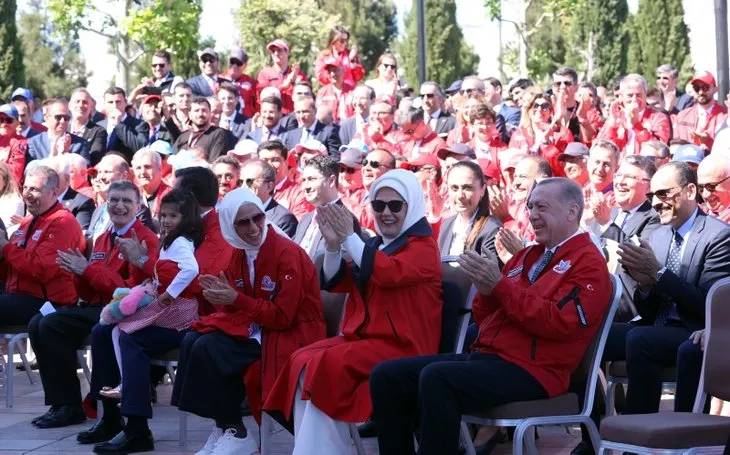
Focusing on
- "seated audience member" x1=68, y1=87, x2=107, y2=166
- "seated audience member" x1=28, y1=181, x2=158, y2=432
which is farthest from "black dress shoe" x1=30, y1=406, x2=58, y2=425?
"seated audience member" x1=68, y1=87, x2=107, y2=166

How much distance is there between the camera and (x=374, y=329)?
596 centimetres

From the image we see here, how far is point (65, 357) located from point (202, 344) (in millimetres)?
1581

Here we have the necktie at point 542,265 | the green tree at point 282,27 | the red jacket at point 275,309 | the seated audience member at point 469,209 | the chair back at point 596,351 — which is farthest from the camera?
the green tree at point 282,27

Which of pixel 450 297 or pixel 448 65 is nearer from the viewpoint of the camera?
pixel 450 297

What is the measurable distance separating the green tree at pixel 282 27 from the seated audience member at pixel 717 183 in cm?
3770

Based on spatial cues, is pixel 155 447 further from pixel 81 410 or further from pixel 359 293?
pixel 359 293

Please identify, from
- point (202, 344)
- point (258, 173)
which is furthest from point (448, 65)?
point (202, 344)

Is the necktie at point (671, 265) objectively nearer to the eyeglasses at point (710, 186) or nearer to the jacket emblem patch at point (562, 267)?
the eyeglasses at point (710, 186)

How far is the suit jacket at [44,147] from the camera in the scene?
12695 mm

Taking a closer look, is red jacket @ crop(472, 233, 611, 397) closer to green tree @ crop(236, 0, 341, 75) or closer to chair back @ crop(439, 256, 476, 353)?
chair back @ crop(439, 256, 476, 353)

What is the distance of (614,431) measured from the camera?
16.2 feet

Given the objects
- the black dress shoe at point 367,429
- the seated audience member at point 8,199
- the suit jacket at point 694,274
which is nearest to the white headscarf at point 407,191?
the suit jacket at point 694,274

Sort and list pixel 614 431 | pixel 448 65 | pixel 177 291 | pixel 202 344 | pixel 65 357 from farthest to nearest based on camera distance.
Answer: pixel 448 65 < pixel 65 357 < pixel 177 291 < pixel 202 344 < pixel 614 431

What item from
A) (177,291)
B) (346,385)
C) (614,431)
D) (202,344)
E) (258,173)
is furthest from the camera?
(258,173)
